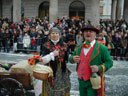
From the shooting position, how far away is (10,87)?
536 cm

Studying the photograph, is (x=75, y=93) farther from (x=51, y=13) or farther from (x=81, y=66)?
(x=51, y=13)

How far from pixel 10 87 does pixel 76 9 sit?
27500mm

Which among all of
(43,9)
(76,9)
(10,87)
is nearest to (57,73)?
(10,87)

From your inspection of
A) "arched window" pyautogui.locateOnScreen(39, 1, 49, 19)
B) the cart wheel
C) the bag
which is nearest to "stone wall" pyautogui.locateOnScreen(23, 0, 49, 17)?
"arched window" pyautogui.locateOnScreen(39, 1, 49, 19)

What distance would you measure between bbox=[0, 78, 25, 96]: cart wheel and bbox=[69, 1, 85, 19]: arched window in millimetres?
27021

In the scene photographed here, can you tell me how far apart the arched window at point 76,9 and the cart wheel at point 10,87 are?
27.0m

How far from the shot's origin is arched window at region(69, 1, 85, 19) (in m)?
31.7

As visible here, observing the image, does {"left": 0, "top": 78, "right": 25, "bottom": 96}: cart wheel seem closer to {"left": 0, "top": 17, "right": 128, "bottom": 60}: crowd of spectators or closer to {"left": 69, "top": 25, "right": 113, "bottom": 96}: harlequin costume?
{"left": 69, "top": 25, "right": 113, "bottom": 96}: harlequin costume

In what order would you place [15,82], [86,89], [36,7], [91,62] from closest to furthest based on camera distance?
[91,62], [86,89], [15,82], [36,7]

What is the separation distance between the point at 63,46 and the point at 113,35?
10.1 m

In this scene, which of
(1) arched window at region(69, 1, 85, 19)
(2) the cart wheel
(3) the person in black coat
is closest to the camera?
(3) the person in black coat

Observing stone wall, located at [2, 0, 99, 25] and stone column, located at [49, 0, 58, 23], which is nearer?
stone column, located at [49, 0, 58, 23]

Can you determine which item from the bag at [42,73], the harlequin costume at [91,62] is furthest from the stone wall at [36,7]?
the harlequin costume at [91,62]

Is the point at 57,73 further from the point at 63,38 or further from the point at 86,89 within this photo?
the point at 63,38
